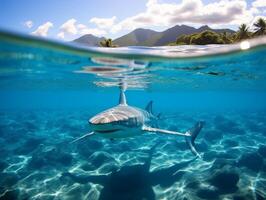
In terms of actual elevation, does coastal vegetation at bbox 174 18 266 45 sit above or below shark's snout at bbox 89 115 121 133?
above

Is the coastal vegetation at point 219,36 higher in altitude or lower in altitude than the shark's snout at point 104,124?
higher

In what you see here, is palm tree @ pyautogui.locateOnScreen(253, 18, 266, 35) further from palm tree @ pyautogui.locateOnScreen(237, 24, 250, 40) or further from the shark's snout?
the shark's snout

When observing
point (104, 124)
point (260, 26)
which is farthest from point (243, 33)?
point (104, 124)

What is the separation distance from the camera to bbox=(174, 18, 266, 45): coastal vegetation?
15453 millimetres

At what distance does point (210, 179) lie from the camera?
35.9ft

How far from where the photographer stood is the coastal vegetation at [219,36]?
1545cm

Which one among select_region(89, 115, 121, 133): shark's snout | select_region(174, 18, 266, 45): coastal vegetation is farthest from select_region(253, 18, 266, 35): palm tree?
select_region(89, 115, 121, 133): shark's snout

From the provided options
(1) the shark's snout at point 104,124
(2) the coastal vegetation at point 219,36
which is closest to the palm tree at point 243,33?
(2) the coastal vegetation at point 219,36

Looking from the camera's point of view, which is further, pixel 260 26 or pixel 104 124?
pixel 260 26

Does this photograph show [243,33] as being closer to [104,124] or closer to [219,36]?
[219,36]

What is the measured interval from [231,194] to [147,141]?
888cm

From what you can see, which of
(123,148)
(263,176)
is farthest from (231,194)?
(123,148)

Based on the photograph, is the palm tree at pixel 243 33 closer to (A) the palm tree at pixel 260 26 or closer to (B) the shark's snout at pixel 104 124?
(A) the palm tree at pixel 260 26

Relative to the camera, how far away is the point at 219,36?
15.8 meters
